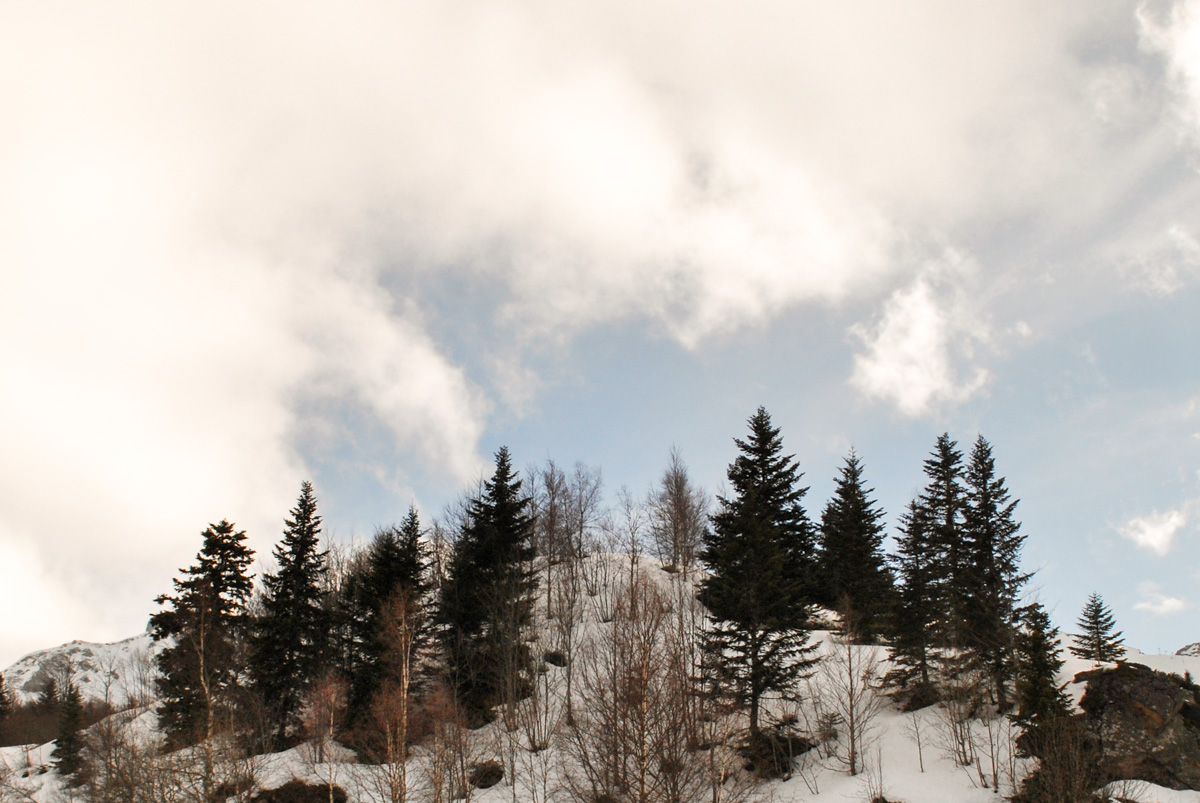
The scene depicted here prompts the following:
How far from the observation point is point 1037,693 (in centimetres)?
2802

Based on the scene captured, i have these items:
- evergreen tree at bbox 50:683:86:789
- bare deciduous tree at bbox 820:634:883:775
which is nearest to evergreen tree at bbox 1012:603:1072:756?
bare deciduous tree at bbox 820:634:883:775

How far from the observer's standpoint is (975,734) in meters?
31.3

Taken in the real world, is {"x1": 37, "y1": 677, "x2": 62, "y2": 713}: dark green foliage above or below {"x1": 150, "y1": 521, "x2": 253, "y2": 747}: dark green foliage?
below

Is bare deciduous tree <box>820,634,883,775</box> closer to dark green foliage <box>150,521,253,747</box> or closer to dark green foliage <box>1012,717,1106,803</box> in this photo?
dark green foliage <box>1012,717,1106,803</box>

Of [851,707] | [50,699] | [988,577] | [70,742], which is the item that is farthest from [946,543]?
[50,699]

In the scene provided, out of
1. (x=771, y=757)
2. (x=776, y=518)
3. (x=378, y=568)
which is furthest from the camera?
(x=776, y=518)

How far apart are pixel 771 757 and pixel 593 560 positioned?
37.1m

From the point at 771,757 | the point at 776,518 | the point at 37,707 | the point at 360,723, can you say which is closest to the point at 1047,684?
the point at 771,757

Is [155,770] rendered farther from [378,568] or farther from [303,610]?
[378,568]

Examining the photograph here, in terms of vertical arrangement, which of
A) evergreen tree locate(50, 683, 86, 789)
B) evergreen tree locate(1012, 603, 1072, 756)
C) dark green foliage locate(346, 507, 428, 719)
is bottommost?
evergreen tree locate(50, 683, 86, 789)

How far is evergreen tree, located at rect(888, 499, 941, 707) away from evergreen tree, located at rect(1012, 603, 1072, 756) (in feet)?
18.0

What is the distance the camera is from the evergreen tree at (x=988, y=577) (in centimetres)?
3325

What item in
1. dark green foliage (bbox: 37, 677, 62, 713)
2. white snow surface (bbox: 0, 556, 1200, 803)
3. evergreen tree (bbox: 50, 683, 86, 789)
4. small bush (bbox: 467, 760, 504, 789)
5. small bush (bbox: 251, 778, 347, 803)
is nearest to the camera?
white snow surface (bbox: 0, 556, 1200, 803)

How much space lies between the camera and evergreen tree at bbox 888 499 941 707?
116 ft
